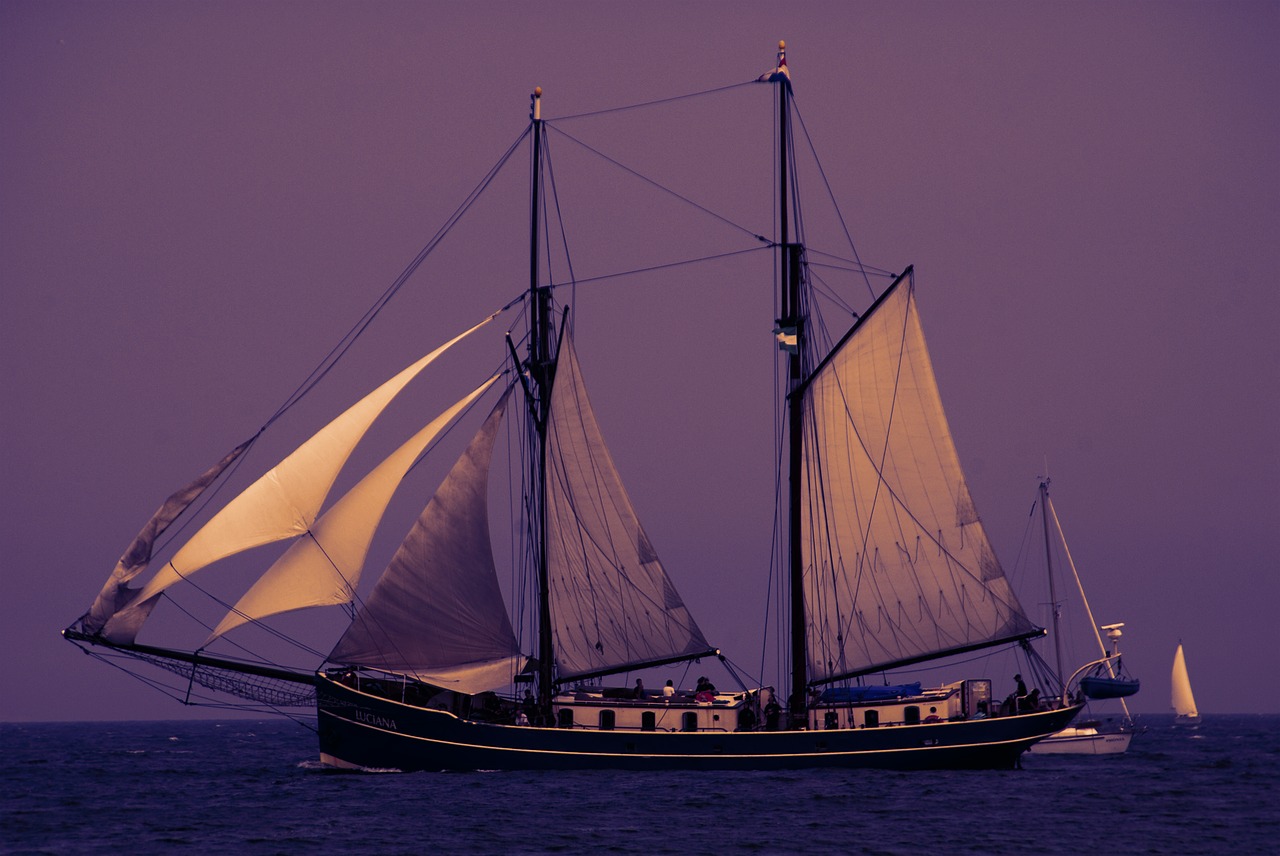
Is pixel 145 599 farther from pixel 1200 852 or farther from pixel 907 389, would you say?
pixel 1200 852

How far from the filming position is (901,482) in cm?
5862

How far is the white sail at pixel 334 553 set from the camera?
5369cm

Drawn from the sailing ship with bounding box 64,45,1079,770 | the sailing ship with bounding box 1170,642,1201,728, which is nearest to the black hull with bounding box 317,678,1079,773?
the sailing ship with bounding box 64,45,1079,770

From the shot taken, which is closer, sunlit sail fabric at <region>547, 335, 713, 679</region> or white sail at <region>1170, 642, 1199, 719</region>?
sunlit sail fabric at <region>547, 335, 713, 679</region>

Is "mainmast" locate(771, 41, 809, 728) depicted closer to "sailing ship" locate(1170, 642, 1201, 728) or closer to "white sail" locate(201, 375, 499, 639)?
"white sail" locate(201, 375, 499, 639)

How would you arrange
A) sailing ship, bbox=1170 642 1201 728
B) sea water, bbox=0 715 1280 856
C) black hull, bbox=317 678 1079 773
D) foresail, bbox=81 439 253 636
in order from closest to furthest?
sea water, bbox=0 715 1280 856 → foresail, bbox=81 439 253 636 → black hull, bbox=317 678 1079 773 → sailing ship, bbox=1170 642 1201 728

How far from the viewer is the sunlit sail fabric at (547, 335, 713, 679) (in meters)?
57.5

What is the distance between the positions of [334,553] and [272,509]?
8.66 feet

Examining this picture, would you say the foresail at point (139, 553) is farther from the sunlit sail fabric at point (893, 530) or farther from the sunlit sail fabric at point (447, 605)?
the sunlit sail fabric at point (893, 530)

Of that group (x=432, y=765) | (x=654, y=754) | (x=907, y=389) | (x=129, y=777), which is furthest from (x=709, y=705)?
(x=129, y=777)

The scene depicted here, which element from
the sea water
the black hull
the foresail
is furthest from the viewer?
the black hull

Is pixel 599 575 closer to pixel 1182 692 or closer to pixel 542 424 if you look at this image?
pixel 542 424

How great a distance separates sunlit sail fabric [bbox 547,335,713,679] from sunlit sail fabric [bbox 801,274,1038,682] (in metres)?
5.53

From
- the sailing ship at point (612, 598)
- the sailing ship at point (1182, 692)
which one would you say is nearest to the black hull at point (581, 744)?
the sailing ship at point (612, 598)
